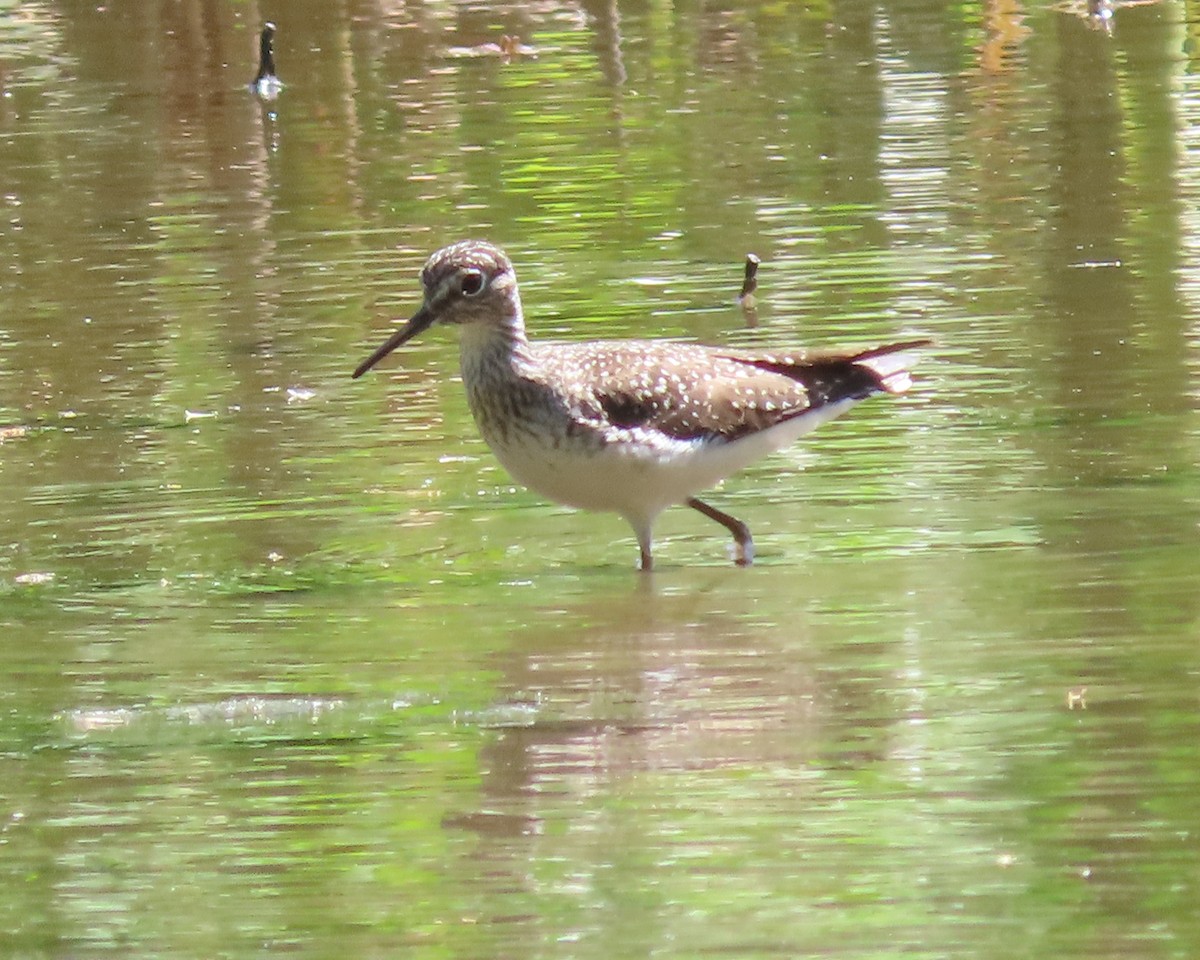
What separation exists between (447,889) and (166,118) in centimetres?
1326

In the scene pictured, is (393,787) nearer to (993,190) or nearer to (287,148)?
(993,190)

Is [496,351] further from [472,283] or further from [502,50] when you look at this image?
[502,50]

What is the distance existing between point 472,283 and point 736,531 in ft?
4.27

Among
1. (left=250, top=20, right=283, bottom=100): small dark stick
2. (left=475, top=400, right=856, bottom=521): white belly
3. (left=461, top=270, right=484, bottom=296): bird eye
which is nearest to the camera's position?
(left=475, top=400, right=856, bottom=521): white belly

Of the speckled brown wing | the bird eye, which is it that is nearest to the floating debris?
the speckled brown wing

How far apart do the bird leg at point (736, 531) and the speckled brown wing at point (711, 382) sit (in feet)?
0.85

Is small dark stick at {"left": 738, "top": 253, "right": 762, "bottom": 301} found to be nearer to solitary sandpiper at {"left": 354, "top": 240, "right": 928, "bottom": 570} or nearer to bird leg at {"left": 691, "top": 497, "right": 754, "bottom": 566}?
solitary sandpiper at {"left": 354, "top": 240, "right": 928, "bottom": 570}

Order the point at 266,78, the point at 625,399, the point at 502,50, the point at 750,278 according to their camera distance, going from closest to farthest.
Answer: the point at 625,399
the point at 750,278
the point at 266,78
the point at 502,50

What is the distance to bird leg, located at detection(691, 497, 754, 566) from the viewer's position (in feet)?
29.2

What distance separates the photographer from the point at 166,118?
18.5 meters

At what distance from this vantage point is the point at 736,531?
29.7 feet

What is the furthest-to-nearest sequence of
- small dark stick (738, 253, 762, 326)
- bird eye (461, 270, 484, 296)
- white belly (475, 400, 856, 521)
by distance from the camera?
small dark stick (738, 253, 762, 326), bird eye (461, 270, 484, 296), white belly (475, 400, 856, 521)

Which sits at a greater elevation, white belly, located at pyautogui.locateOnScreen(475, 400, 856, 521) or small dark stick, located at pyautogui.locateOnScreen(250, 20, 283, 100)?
white belly, located at pyautogui.locateOnScreen(475, 400, 856, 521)

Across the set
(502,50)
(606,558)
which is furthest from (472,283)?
(502,50)
